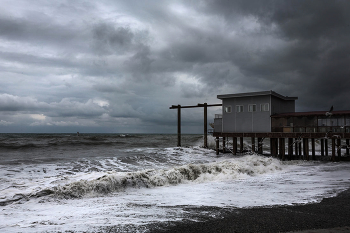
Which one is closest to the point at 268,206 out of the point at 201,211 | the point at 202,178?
the point at 201,211

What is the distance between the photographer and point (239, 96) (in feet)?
93.0

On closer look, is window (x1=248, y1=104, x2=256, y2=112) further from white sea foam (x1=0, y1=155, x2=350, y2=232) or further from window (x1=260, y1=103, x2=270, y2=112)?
white sea foam (x1=0, y1=155, x2=350, y2=232)

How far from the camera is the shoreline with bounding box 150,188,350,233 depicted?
635 cm

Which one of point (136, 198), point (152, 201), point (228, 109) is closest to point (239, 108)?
point (228, 109)

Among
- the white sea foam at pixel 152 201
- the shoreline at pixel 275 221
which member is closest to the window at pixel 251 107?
the white sea foam at pixel 152 201

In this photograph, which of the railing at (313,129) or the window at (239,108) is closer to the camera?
the railing at (313,129)

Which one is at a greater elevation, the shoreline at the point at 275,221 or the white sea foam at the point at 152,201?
the shoreline at the point at 275,221

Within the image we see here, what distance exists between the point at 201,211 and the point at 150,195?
3659 millimetres

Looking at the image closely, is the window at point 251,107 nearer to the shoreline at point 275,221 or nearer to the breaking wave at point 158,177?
the breaking wave at point 158,177

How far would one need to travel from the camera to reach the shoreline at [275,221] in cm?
635

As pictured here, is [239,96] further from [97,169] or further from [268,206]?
[268,206]

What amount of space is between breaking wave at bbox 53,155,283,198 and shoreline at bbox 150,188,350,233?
5237 mm

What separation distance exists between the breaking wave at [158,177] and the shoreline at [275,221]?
5237 mm

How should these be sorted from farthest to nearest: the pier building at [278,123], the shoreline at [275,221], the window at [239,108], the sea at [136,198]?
the window at [239,108] < the pier building at [278,123] < the sea at [136,198] < the shoreline at [275,221]
